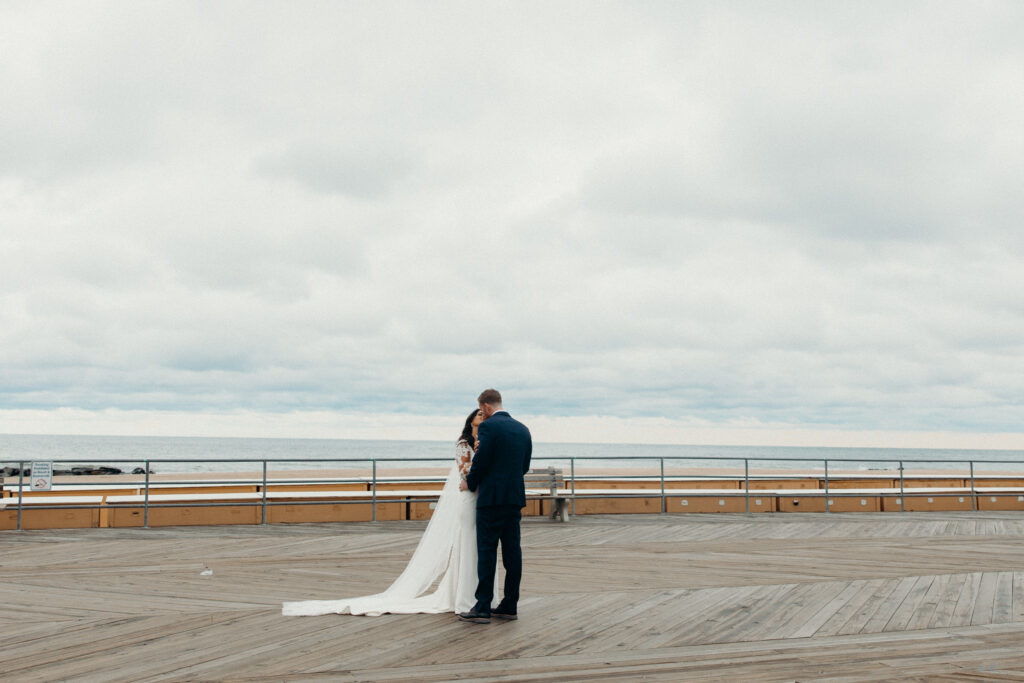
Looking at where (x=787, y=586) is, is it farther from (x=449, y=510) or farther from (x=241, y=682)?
(x=241, y=682)

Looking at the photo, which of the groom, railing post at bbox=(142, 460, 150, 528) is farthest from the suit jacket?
railing post at bbox=(142, 460, 150, 528)

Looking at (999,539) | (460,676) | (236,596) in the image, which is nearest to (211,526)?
(236,596)

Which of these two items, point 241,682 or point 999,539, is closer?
point 241,682

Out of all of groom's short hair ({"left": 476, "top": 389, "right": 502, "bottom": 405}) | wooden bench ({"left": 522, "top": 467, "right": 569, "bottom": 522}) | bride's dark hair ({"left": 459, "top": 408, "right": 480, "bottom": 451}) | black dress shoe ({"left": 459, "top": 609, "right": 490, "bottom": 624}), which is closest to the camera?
black dress shoe ({"left": 459, "top": 609, "right": 490, "bottom": 624})

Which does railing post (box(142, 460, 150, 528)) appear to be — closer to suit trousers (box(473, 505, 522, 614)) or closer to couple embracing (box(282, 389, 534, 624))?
couple embracing (box(282, 389, 534, 624))

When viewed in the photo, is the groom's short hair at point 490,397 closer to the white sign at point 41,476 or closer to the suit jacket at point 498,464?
the suit jacket at point 498,464

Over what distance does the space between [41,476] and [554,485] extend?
27.4 ft

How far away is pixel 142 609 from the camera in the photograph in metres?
7.03

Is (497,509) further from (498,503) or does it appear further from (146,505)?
(146,505)

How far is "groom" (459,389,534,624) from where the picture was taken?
21.7 ft

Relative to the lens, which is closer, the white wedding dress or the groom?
the groom

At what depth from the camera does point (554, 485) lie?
572 inches

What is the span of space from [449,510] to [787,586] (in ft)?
11.7

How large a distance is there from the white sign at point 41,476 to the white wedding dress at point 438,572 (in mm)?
8093
